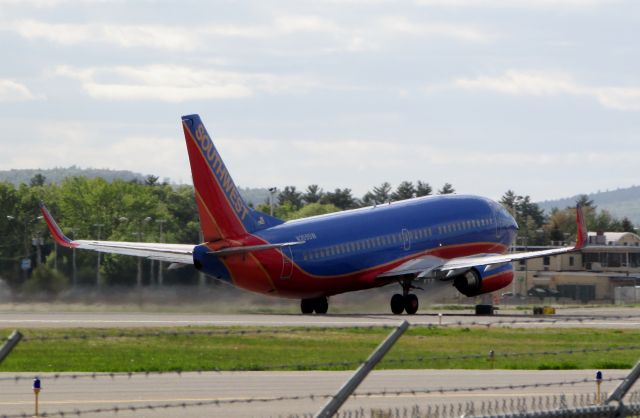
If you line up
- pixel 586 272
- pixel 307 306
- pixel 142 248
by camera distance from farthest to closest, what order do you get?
pixel 586 272
pixel 307 306
pixel 142 248

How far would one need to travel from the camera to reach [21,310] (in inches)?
2259

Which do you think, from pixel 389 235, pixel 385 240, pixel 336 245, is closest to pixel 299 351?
pixel 336 245

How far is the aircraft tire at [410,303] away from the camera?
5812 centimetres

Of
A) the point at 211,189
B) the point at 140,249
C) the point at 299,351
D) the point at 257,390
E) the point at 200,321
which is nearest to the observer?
the point at 257,390

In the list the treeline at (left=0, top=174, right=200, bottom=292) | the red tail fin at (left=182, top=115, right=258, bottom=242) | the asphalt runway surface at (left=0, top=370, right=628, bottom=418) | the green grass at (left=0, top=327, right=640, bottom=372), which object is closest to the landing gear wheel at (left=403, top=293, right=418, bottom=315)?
the red tail fin at (left=182, top=115, right=258, bottom=242)

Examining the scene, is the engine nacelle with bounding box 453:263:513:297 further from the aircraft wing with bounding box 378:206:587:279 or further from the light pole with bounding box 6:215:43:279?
the light pole with bounding box 6:215:43:279

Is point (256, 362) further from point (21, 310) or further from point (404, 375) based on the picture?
point (21, 310)

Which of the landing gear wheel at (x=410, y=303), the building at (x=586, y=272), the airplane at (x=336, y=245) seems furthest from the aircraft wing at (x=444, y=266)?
the building at (x=586, y=272)

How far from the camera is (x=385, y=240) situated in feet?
189

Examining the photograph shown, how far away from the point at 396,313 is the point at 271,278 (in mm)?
7785

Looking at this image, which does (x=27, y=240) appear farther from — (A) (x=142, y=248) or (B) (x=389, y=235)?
(B) (x=389, y=235)

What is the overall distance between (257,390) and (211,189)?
26343mm

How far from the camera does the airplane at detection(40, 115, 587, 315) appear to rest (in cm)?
5044

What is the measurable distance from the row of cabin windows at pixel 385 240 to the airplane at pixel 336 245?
0.13ft
